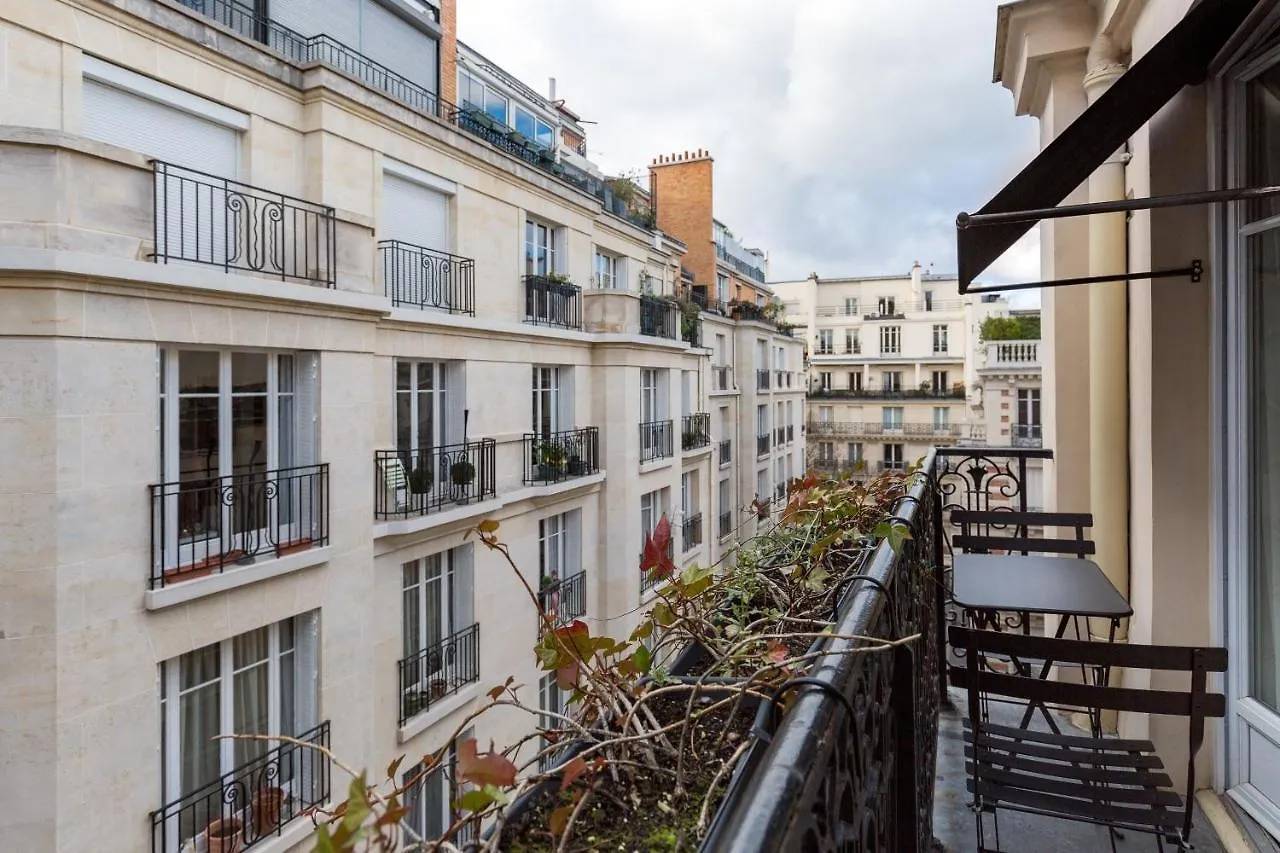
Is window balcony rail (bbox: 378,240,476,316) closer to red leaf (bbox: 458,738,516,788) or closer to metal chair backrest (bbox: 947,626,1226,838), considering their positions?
metal chair backrest (bbox: 947,626,1226,838)

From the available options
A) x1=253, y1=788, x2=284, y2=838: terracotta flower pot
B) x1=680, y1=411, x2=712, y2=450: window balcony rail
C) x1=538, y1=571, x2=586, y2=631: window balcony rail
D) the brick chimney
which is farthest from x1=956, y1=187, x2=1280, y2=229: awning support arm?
x1=680, y1=411, x2=712, y2=450: window balcony rail

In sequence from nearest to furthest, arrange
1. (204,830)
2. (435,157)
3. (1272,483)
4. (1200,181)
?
(1272,483) < (1200,181) < (204,830) < (435,157)

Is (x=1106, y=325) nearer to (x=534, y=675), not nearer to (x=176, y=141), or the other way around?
(x=176, y=141)

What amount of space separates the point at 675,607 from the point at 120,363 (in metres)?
6.39

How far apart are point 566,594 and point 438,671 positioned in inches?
150

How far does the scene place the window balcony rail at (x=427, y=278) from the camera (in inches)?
414

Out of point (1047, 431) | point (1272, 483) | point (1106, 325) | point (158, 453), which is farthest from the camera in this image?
point (158, 453)

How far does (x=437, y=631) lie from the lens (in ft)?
36.6

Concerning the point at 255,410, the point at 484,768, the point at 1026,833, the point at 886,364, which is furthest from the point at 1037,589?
the point at 886,364

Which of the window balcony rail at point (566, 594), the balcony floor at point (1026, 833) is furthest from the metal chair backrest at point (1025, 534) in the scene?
the window balcony rail at point (566, 594)

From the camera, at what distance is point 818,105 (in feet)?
61.0

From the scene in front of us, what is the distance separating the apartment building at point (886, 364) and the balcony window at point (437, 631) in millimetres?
31345

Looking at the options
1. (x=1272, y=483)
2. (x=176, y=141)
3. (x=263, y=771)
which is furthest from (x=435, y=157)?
(x=1272, y=483)

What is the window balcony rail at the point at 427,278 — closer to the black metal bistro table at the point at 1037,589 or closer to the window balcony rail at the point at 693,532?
the black metal bistro table at the point at 1037,589
